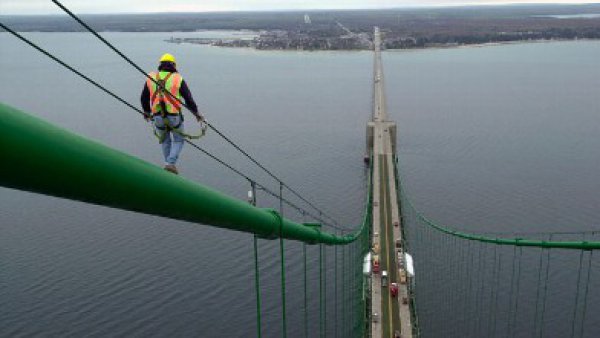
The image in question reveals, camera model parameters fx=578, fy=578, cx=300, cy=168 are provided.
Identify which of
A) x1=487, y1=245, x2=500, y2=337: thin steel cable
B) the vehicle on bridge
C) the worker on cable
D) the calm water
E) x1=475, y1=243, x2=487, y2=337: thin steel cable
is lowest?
x1=475, y1=243, x2=487, y2=337: thin steel cable

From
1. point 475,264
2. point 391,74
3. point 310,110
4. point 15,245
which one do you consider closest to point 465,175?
point 475,264

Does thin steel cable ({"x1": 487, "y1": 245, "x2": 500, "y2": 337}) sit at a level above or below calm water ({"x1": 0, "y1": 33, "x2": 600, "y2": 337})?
below

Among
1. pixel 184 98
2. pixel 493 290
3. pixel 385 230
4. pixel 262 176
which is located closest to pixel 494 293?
pixel 493 290

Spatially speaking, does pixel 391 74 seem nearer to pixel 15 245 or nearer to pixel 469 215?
pixel 469 215

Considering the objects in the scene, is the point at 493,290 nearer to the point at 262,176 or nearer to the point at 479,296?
the point at 479,296

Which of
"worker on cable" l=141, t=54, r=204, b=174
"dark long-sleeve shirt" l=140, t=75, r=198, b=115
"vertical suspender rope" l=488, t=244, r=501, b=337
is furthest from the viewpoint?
"vertical suspender rope" l=488, t=244, r=501, b=337

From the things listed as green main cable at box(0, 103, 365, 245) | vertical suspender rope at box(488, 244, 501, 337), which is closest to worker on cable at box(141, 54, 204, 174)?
green main cable at box(0, 103, 365, 245)

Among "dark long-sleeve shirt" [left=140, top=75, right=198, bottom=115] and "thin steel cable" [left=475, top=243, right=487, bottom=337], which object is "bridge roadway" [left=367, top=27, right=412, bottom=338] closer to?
"thin steel cable" [left=475, top=243, right=487, bottom=337]
